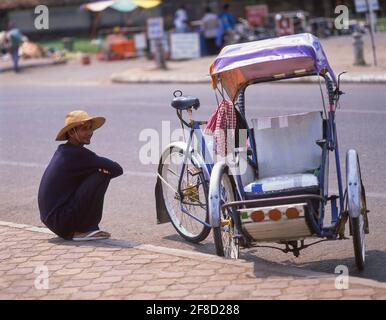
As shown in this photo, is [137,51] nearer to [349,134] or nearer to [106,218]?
[349,134]

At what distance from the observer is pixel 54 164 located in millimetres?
6996

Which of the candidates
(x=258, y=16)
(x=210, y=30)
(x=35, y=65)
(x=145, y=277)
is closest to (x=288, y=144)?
(x=145, y=277)

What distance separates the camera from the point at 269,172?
6.65 meters

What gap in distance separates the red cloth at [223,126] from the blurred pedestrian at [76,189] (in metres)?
0.98

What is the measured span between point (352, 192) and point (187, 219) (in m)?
1.97

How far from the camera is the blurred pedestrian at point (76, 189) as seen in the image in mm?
6883

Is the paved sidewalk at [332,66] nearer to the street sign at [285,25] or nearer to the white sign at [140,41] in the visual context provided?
the street sign at [285,25]

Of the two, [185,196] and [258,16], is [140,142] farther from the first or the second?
[258,16]

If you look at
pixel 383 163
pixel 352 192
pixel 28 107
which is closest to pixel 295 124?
pixel 352 192

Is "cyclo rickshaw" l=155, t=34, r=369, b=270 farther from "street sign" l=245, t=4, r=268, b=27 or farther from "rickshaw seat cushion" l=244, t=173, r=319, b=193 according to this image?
"street sign" l=245, t=4, r=268, b=27

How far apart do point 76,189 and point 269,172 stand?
1.64 meters

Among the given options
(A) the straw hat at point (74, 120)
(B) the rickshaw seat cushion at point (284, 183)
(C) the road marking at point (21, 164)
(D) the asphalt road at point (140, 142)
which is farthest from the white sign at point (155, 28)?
(B) the rickshaw seat cushion at point (284, 183)

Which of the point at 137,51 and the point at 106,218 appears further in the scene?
the point at 137,51

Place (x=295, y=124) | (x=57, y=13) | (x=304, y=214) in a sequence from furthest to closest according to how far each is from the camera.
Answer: (x=57, y=13), (x=295, y=124), (x=304, y=214)
